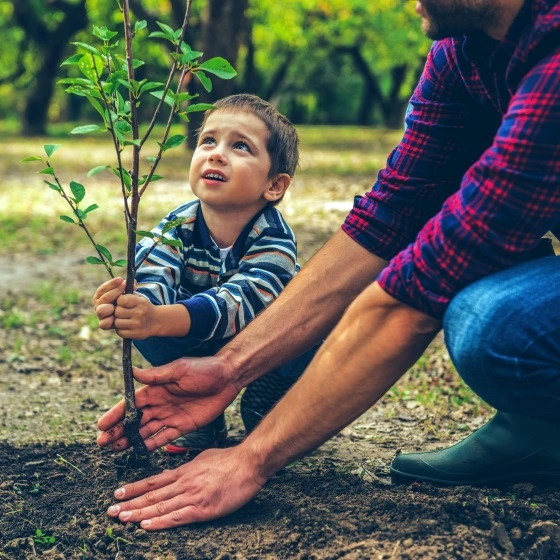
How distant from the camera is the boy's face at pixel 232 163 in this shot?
113 inches

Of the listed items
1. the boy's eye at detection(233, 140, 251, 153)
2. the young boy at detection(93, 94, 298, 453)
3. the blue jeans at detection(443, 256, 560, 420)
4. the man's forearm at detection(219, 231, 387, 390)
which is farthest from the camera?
the boy's eye at detection(233, 140, 251, 153)

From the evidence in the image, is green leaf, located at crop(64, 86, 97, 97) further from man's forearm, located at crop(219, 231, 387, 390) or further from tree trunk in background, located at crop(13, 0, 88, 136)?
tree trunk in background, located at crop(13, 0, 88, 136)

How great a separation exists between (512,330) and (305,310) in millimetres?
761

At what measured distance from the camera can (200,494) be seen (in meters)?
2.32

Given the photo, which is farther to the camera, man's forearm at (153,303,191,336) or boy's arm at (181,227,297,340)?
boy's arm at (181,227,297,340)

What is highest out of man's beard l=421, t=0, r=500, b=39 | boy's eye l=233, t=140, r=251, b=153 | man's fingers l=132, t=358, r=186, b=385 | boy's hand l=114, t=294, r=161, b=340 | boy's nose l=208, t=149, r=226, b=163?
man's beard l=421, t=0, r=500, b=39

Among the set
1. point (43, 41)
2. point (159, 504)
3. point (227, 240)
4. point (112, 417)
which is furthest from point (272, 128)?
point (43, 41)

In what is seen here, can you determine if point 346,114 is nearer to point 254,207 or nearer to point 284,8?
point 284,8

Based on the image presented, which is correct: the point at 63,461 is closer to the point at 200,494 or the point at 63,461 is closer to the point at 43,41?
the point at 200,494

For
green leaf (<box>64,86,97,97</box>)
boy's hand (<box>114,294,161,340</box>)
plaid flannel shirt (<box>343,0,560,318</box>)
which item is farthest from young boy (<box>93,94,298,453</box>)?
plaid flannel shirt (<box>343,0,560,318</box>)

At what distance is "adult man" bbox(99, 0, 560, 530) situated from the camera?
2.02 metres

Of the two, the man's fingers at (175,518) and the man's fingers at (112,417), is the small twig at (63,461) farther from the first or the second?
the man's fingers at (175,518)

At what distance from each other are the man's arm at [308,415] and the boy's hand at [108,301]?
1.50 ft

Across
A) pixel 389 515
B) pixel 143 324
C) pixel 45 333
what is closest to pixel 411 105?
pixel 143 324
